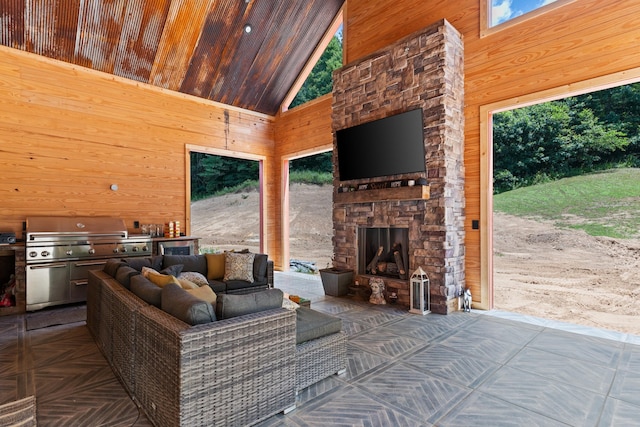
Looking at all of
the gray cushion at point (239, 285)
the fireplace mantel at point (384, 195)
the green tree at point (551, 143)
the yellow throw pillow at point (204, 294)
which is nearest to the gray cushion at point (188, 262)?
the gray cushion at point (239, 285)

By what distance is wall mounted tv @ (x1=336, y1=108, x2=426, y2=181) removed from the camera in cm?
443

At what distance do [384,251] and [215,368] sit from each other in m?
3.66

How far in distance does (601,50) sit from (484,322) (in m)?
3.18

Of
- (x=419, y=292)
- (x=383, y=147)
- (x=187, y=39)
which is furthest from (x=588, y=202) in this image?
(x=187, y=39)

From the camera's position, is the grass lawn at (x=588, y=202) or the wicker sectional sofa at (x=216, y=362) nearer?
the wicker sectional sofa at (x=216, y=362)

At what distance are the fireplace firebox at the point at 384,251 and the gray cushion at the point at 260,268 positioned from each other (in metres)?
1.51

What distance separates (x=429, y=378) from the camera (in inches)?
96.5

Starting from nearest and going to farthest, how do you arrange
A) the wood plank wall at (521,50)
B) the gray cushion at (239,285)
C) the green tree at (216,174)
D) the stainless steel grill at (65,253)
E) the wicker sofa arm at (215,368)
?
1. the wicker sofa arm at (215,368)
2. the wood plank wall at (521,50)
3. the stainless steel grill at (65,253)
4. the gray cushion at (239,285)
5. the green tree at (216,174)

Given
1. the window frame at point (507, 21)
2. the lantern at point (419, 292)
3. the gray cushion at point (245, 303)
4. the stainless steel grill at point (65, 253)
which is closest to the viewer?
the gray cushion at point (245, 303)

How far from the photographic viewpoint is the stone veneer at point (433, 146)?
416cm

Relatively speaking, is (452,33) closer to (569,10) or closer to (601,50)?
(569,10)

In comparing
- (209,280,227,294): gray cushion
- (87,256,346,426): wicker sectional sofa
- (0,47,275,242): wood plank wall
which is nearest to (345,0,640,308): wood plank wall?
(87,256,346,426): wicker sectional sofa

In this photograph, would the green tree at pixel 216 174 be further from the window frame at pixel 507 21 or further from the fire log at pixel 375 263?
the window frame at pixel 507 21

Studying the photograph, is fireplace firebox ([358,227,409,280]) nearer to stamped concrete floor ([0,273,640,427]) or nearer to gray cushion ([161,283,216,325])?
stamped concrete floor ([0,273,640,427])
